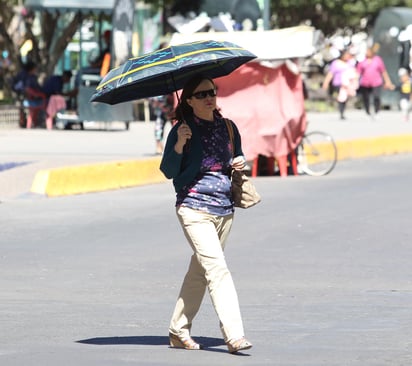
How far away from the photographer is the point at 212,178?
7391 millimetres

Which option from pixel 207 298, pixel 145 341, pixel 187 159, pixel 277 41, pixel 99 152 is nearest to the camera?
pixel 187 159

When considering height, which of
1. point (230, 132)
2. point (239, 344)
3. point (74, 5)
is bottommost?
point (239, 344)

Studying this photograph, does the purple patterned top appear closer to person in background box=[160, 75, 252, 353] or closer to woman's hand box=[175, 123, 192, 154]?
person in background box=[160, 75, 252, 353]

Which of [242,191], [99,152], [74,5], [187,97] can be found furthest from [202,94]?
[74,5]

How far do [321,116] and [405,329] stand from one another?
27.9m

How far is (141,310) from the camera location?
8.98 meters

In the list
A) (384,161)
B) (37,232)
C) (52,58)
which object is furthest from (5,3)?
(37,232)

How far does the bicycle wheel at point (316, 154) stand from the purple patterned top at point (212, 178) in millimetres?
12772

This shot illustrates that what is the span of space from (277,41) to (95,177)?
3248mm

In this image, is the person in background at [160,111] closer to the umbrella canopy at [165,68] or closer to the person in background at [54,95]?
the person in background at [54,95]

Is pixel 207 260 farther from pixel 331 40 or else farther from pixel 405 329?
pixel 331 40

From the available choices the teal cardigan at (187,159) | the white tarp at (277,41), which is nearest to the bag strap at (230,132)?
the teal cardigan at (187,159)

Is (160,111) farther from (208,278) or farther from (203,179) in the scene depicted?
(208,278)

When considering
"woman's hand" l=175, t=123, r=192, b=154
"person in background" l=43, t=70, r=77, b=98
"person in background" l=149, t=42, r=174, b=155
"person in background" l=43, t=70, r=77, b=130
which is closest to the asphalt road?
"woman's hand" l=175, t=123, r=192, b=154
